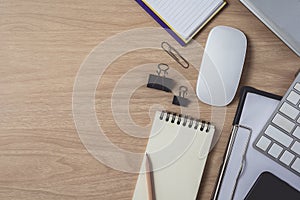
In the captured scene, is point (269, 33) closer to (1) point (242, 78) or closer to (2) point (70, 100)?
(1) point (242, 78)

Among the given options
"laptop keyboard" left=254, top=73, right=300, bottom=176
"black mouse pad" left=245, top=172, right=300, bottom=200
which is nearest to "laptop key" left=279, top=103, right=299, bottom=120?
"laptop keyboard" left=254, top=73, right=300, bottom=176

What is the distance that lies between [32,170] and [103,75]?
20 centimetres

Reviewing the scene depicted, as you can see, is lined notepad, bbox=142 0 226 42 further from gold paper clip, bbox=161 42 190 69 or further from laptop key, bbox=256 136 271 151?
laptop key, bbox=256 136 271 151

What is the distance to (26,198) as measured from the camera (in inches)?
33.2

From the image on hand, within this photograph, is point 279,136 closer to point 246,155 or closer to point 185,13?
point 246,155

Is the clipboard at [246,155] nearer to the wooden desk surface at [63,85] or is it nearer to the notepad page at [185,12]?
the wooden desk surface at [63,85]

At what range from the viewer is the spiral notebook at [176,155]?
32.9 inches

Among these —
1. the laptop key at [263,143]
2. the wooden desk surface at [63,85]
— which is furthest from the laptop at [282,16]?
the laptop key at [263,143]

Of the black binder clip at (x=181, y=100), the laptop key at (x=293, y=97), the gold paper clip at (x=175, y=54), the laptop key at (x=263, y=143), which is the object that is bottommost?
the laptop key at (x=263, y=143)

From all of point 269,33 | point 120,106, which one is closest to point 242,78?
point 269,33

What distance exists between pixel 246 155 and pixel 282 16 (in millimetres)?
232

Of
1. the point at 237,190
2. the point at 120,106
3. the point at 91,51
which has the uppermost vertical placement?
the point at 91,51

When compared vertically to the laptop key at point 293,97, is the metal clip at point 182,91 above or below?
above

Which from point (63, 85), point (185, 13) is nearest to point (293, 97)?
point (185, 13)
